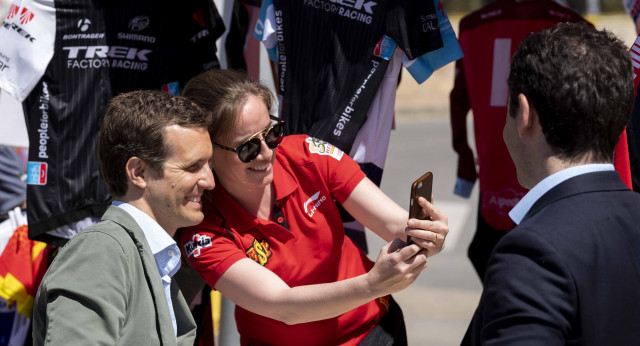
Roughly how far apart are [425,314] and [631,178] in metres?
2.90

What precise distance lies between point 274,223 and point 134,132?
0.62 m

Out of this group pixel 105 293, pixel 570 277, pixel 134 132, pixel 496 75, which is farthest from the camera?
pixel 496 75

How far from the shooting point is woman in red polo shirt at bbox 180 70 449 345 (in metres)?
2.37

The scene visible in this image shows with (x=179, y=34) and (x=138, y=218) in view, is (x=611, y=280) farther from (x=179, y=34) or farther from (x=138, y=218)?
(x=179, y=34)

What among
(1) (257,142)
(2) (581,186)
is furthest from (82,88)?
(2) (581,186)

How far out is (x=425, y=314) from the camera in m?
5.67

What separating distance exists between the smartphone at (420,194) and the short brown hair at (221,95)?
651 mm

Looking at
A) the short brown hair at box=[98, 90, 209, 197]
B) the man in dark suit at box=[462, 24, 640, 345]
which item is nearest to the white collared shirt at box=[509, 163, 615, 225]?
the man in dark suit at box=[462, 24, 640, 345]

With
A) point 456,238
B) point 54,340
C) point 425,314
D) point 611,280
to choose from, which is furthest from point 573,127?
point 456,238

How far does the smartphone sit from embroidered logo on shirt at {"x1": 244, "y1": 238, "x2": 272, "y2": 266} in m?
0.52

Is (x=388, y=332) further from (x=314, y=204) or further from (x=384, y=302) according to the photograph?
(x=314, y=204)

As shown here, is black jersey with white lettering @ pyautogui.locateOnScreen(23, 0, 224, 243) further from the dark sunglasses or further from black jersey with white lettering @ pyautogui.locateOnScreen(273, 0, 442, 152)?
the dark sunglasses

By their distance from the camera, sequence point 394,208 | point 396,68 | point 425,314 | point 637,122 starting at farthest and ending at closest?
point 425,314 < point 396,68 < point 637,122 < point 394,208

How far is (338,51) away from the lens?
3252 millimetres
